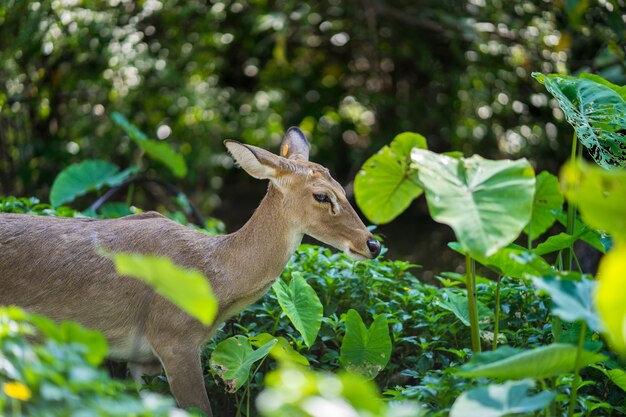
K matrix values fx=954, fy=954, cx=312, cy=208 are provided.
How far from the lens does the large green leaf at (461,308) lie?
407cm

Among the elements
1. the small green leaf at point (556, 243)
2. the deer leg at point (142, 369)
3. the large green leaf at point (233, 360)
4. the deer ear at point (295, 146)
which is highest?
the deer ear at point (295, 146)

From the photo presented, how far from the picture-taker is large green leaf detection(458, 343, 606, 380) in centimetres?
289

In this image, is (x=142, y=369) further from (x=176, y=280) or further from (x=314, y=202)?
(x=176, y=280)

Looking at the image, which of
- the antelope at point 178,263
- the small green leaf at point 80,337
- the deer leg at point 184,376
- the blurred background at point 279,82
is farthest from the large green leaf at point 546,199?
the blurred background at point 279,82

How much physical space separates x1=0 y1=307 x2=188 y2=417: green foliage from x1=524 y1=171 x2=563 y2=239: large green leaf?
2.40 metres

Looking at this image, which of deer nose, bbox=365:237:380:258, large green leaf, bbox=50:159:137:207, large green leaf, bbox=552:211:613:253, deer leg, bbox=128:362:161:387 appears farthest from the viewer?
large green leaf, bbox=50:159:137:207

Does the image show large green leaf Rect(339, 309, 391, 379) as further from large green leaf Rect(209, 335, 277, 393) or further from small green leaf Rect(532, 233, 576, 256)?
small green leaf Rect(532, 233, 576, 256)

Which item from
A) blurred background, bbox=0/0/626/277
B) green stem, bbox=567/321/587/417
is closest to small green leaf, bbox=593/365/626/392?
green stem, bbox=567/321/587/417

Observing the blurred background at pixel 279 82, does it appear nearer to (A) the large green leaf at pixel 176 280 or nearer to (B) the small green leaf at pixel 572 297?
(B) the small green leaf at pixel 572 297

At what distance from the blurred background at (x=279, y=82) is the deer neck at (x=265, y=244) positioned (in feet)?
12.7

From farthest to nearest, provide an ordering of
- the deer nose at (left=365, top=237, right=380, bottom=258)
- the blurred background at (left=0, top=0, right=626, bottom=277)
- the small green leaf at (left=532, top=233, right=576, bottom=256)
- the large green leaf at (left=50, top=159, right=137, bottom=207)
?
the blurred background at (left=0, top=0, right=626, bottom=277), the large green leaf at (left=50, top=159, right=137, bottom=207), the deer nose at (left=365, top=237, right=380, bottom=258), the small green leaf at (left=532, top=233, right=576, bottom=256)

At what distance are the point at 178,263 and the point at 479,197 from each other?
1.42m

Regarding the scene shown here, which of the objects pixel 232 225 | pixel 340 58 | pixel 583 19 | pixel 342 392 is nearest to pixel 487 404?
pixel 342 392

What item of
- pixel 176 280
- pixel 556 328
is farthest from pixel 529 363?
pixel 176 280
